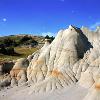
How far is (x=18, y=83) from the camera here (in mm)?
78938

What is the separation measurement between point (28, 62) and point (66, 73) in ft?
62.6

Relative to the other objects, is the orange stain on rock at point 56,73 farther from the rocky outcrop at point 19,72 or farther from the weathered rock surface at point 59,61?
the rocky outcrop at point 19,72

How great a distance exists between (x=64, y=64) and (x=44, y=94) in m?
9.42

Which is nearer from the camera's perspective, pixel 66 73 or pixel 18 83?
pixel 66 73

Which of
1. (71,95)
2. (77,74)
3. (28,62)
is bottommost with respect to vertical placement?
(71,95)

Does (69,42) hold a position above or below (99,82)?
above

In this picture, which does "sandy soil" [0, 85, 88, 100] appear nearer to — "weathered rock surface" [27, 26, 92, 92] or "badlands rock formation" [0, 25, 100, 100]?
"badlands rock formation" [0, 25, 100, 100]

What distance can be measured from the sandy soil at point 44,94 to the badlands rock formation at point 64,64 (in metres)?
1.41

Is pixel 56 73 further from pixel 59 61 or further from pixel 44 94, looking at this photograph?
pixel 44 94

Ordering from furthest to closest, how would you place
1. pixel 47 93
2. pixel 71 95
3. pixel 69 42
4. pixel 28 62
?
pixel 28 62, pixel 69 42, pixel 47 93, pixel 71 95

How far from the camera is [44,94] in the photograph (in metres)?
64.7

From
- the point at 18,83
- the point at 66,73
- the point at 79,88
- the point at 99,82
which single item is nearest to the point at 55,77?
the point at 66,73

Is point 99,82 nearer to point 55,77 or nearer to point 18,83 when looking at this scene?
point 55,77

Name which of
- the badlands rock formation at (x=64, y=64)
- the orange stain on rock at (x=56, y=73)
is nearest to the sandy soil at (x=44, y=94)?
the badlands rock formation at (x=64, y=64)
